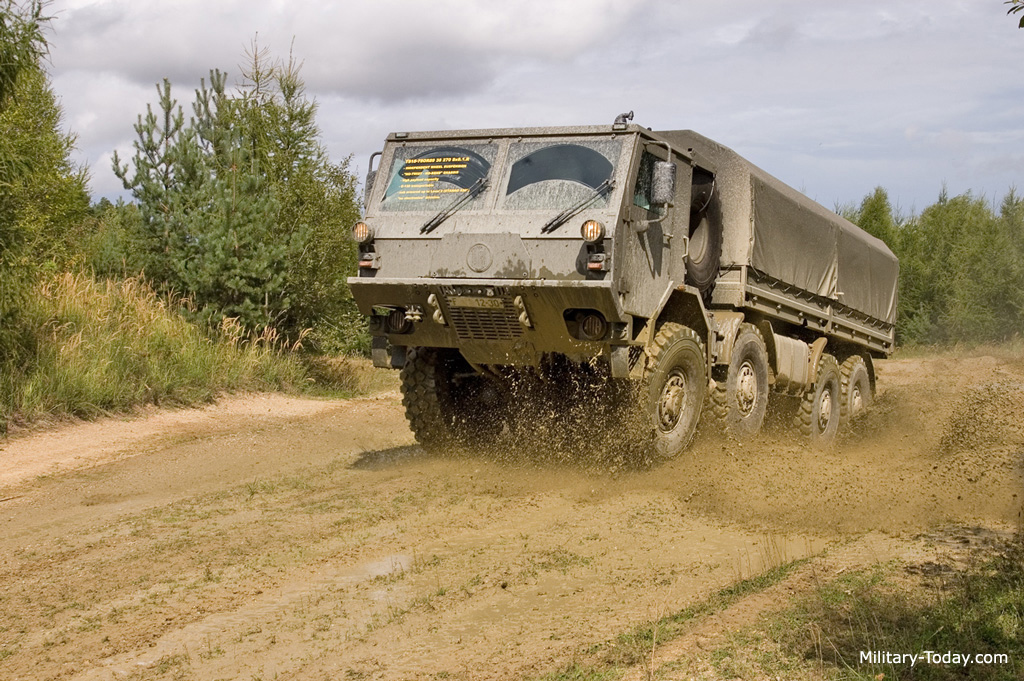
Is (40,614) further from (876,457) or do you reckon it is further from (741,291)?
(876,457)

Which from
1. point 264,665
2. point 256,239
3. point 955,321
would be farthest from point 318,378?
point 955,321

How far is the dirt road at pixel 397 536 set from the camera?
16.1 feet

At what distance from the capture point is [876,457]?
1134 cm

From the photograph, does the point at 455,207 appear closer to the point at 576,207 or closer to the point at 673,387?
the point at 576,207

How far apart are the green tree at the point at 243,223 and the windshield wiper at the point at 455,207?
27.1 feet

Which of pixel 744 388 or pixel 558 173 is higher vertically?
pixel 558 173

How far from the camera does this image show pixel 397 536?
699 cm

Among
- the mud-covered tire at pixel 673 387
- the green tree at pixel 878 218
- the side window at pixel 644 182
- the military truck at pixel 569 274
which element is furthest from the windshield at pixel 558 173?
the green tree at pixel 878 218

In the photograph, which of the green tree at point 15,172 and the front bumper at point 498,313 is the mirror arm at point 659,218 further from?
the green tree at point 15,172

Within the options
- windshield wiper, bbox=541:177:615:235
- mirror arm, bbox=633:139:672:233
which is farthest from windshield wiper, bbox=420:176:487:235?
mirror arm, bbox=633:139:672:233

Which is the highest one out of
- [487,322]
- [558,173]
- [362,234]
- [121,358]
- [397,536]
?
[558,173]

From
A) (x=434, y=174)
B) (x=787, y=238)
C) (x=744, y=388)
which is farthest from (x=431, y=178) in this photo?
(x=787, y=238)

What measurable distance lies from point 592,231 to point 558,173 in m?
0.91

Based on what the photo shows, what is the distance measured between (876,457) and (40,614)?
8458 mm
